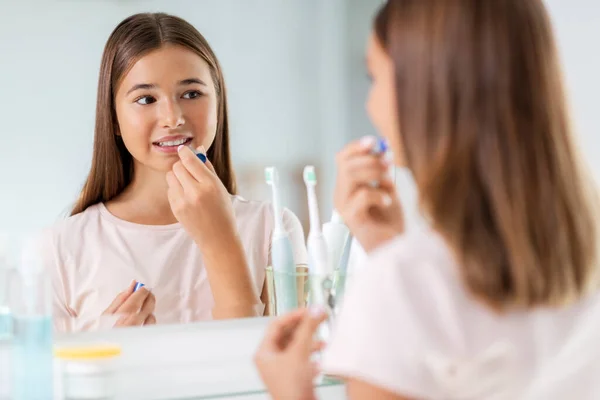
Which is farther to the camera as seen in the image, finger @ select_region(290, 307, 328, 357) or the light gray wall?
the light gray wall

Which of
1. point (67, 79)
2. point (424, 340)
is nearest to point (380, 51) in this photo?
point (424, 340)

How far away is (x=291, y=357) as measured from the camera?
732 mm

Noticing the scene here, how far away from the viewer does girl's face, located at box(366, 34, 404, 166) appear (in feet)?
2.41

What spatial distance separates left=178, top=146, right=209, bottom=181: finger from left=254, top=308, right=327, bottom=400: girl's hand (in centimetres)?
30

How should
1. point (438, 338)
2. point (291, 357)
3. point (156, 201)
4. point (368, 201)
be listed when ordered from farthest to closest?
point (156, 201) → point (368, 201) → point (291, 357) → point (438, 338)

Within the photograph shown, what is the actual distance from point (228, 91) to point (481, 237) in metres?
0.48

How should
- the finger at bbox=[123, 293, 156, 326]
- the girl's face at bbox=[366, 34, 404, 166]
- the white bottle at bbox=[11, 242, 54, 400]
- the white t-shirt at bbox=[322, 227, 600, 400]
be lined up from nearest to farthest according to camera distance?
the white t-shirt at bbox=[322, 227, 600, 400] < the girl's face at bbox=[366, 34, 404, 166] < the white bottle at bbox=[11, 242, 54, 400] < the finger at bbox=[123, 293, 156, 326]

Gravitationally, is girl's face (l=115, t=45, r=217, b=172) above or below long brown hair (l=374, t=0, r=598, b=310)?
above

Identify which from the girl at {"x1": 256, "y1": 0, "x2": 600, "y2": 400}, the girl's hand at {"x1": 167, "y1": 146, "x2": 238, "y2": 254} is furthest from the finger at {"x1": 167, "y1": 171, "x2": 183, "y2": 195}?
the girl at {"x1": 256, "y1": 0, "x2": 600, "y2": 400}

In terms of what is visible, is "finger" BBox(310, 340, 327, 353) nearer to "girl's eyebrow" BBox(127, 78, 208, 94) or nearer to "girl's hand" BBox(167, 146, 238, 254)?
"girl's hand" BBox(167, 146, 238, 254)

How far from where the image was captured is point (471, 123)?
66 centimetres

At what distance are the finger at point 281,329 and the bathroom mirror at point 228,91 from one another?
264 millimetres

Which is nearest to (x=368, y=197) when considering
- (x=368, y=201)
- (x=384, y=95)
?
(x=368, y=201)

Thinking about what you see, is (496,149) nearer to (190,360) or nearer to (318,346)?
(318,346)
